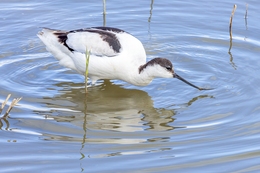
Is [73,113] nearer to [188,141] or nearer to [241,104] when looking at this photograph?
[188,141]

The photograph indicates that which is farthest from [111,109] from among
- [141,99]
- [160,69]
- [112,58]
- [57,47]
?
[57,47]

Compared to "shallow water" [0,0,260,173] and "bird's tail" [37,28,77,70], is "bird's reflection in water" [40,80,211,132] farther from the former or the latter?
"bird's tail" [37,28,77,70]

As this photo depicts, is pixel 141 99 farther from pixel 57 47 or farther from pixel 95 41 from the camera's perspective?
pixel 57 47

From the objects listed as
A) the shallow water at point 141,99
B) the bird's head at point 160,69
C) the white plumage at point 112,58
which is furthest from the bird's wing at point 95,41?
the shallow water at point 141,99

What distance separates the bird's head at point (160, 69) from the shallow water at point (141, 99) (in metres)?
0.24

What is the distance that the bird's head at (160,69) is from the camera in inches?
311

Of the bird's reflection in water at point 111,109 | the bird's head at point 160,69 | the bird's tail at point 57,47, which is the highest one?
the bird's tail at point 57,47

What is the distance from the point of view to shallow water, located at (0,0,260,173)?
5.91 metres

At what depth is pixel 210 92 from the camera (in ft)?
26.0

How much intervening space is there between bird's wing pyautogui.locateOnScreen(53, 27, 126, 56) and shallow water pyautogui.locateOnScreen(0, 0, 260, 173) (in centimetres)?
64

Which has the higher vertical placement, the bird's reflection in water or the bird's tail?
the bird's tail

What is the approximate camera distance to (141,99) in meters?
8.02

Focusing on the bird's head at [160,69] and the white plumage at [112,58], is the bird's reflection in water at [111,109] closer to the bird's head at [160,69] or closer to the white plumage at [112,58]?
the white plumage at [112,58]

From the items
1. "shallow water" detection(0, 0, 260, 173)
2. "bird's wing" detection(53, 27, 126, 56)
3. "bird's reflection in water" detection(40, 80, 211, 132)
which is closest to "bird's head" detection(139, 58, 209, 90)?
"shallow water" detection(0, 0, 260, 173)
